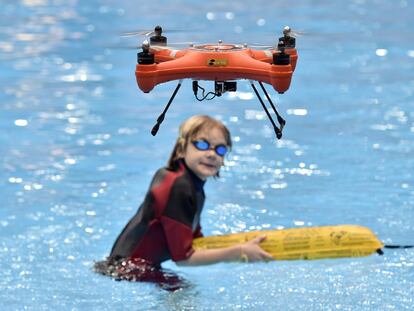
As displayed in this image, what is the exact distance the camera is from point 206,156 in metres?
4.86

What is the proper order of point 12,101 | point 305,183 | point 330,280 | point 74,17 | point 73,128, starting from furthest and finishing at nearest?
point 74,17, point 12,101, point 73,128, point 305,183, point 330,280

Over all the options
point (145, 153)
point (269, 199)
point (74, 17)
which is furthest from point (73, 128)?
point (74, 17)

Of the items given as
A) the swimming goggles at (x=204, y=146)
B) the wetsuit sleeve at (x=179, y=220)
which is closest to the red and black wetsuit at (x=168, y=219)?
the wetsuit sleeve at (x=179, y=220)

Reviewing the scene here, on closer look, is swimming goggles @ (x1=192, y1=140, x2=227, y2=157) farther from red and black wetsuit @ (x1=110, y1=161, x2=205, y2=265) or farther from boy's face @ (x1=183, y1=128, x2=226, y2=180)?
red and black wetsuit @ (x1=110, y1=161, x2=205, y2=265)

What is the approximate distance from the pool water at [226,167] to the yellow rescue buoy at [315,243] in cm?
27

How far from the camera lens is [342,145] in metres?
7.98

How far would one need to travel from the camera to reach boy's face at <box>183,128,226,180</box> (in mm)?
4863

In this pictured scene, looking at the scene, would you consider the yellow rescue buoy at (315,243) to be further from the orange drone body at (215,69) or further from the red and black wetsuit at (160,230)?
the orange drone body at (215,69)

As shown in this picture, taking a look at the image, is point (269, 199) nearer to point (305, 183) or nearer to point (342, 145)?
point (305, 183)

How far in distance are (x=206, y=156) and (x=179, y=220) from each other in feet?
1.02

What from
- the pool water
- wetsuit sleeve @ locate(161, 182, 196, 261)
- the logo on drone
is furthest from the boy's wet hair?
the logo on drone

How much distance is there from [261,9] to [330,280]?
29.7 ft

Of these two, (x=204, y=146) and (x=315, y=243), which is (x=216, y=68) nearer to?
(x=204, y=146)

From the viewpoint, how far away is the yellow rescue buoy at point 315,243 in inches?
194
